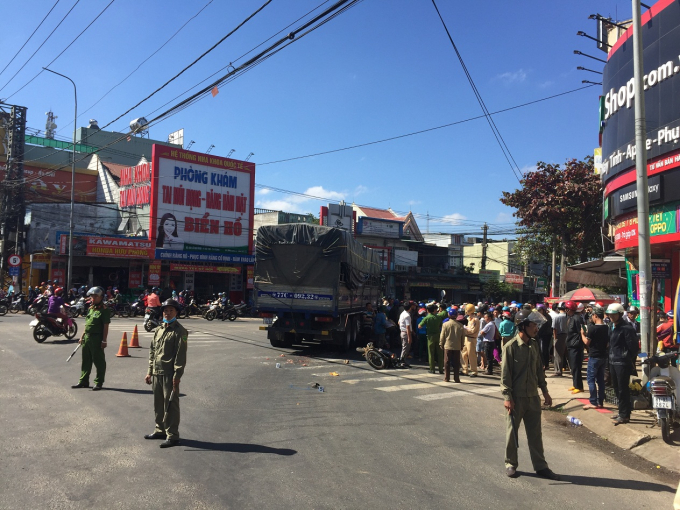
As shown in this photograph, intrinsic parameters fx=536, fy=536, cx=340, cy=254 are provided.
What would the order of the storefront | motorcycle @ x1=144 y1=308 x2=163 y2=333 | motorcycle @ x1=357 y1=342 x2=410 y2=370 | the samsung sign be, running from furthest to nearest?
motorcycle @ x1=144 y1=308 x2=163 y2=333
the storefront
the samsung sign
motorcycle @ x1=357 y1=342 x2=410 y2=370

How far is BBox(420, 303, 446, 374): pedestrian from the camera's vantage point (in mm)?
12891

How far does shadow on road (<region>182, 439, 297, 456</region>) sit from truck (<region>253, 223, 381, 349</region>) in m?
8.70

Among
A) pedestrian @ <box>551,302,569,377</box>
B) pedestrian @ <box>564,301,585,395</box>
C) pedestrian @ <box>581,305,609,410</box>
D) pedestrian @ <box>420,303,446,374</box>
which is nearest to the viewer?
pedestrian @ <box>581,305,609,410</box>

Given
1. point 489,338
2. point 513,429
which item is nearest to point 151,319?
point 489,338

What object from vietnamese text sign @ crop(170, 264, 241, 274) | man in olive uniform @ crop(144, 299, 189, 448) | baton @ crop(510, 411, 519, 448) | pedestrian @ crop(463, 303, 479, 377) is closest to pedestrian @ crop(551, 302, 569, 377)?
pedestrian @ crop(463, 303, 479, 377)

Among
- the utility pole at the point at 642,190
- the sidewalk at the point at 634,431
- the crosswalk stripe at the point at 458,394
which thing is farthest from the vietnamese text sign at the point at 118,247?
the utility pole at the point at 642,190

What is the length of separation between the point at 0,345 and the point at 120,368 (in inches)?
213

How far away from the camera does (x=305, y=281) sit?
1520 centimetres

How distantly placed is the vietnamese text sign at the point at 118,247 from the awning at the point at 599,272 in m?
25.0

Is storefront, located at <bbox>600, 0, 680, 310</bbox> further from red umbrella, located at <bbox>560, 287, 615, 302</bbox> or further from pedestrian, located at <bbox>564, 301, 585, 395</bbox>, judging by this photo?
pedestrian, located at <bbox>564, 301, 585, 395</bbox>

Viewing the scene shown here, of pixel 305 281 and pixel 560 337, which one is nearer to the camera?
pixel 560 337

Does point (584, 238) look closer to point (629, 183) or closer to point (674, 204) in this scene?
point (629, 183)

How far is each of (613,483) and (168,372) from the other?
199 inches

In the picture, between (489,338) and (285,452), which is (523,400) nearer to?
(285,452)
